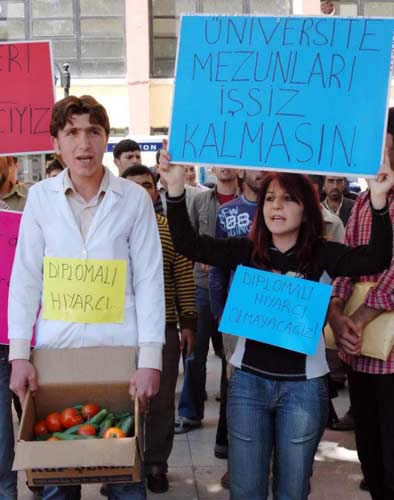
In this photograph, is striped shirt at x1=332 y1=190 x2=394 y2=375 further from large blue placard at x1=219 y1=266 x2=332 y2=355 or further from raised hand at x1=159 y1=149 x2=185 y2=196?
raised hand at x1=159 y1=149 x2=185 y2=196

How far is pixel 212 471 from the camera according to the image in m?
5.08

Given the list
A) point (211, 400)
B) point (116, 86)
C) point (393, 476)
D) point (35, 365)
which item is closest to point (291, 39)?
point (35, 365)

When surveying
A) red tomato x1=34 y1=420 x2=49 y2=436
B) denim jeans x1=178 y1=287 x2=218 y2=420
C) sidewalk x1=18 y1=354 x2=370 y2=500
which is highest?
red tomato x1=34 y1=420 x2=49 y2=436

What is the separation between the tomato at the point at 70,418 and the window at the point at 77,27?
21505 millimetres

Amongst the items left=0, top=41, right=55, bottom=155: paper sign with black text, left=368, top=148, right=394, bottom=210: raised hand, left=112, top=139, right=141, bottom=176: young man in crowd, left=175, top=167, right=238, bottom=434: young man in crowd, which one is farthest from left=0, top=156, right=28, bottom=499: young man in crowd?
left=112, top=139, right=141, bottom=176: young man in crowd

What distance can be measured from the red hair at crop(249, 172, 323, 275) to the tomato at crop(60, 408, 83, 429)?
0.92 meters

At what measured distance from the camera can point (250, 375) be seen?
130 inches

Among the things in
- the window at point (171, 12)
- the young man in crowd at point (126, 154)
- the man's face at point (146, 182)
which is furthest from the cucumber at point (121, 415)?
the window at point (171, 12)

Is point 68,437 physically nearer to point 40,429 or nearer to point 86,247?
point 40,429

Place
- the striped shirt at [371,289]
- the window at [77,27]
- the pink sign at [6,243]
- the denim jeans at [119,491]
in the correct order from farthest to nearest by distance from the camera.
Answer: the window at [77,27] < the pink sign at [6,243] < the striped shirt at [371,289] < the denim jeans at [119,491]

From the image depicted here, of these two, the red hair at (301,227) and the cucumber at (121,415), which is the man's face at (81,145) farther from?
the cucumber at (121,415)

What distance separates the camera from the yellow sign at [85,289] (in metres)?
3.24

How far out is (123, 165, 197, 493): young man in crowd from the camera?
4609 millimetres

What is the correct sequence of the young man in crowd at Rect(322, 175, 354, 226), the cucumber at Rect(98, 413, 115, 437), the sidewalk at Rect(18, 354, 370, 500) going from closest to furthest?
1. the cucumber at Rect(98, 413, 115, 437)
2. the sidewalk at Rect(18, 354, 370, 500)
3. the young man in crowd at Rect(322, 175, 354, 226)
